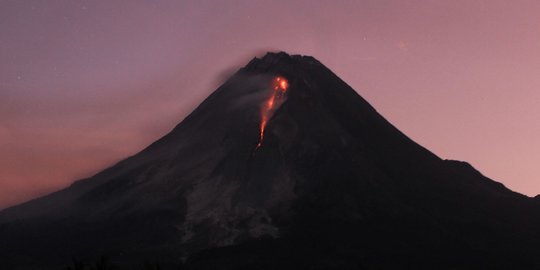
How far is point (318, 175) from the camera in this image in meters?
156

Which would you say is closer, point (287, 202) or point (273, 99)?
point (287, 202)

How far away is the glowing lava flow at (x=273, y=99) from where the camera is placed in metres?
169

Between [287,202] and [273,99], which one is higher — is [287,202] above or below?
below

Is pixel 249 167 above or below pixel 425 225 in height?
above

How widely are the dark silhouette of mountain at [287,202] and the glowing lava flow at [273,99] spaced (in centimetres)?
75

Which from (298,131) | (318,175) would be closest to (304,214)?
(318,175)

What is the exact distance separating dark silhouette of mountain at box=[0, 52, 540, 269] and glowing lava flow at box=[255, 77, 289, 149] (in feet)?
2.47

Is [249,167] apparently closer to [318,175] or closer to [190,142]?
[318,175]

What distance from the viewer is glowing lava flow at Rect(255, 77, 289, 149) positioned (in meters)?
169

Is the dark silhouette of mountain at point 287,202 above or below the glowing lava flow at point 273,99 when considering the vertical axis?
below

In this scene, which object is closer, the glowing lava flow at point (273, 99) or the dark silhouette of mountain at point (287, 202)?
the dark silhouette of mountain at point (287, 202)

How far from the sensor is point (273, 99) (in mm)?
180625

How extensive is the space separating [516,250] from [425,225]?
611 inches

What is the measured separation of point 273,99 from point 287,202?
3685cm
